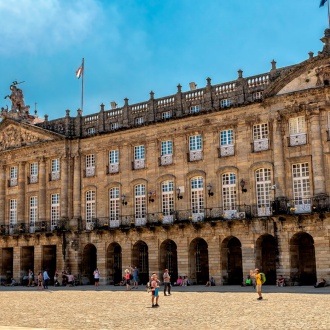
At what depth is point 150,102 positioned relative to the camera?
39688 mm

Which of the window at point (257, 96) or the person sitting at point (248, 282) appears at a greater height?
the window at point (257, 96)

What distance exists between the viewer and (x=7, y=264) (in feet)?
153

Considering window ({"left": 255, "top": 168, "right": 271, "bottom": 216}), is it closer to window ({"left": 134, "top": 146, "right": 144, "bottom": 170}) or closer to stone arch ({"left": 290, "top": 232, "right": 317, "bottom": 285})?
stone arch ({"left": 290, "top": 232, "right": 317, "bottom": 285})

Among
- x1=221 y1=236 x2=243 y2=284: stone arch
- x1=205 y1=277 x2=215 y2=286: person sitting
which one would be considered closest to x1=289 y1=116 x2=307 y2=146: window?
x1=221 y1=236 x2=243 y2=284: stone arch

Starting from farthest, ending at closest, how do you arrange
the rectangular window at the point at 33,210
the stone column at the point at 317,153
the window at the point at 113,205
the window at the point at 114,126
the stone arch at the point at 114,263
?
the rectangular window at the point at 33,210, the window at the point at 114,126, the window at the point at 113,205, the stone arch at the point at 114,263, the stone column at the point at 317,153

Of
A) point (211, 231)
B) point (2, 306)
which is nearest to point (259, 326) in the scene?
point (2, 306)

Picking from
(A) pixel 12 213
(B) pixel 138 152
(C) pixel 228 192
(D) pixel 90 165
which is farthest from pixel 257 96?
(A) pixel 12 213

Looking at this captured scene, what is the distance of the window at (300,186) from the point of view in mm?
32156

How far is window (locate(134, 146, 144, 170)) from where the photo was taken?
3984cm

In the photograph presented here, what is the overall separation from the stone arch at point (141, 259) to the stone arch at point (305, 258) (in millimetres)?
11441

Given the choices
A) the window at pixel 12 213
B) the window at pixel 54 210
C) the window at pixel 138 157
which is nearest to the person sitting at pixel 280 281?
the window at pixel 138 157

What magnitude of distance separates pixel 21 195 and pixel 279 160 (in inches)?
895

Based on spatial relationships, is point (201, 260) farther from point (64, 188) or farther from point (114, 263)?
Answer: point (64, 188)

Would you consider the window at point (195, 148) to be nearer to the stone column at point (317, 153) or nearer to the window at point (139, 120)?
the window at point (139, 120)
